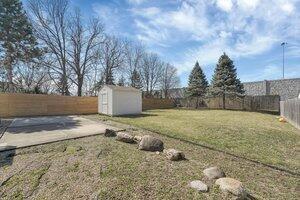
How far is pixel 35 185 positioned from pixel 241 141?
18.1ft

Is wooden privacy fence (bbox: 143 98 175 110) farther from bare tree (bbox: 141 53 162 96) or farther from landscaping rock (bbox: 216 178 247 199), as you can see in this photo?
landscaping rock (bbox: 216 178 247 199)

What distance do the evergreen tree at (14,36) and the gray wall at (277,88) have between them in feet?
72.4

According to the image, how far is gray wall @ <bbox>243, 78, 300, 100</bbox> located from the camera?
23.0 metres

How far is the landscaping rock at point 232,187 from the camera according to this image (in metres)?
3.03

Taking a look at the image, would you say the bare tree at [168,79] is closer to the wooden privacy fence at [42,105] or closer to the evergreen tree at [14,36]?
the wooden privacy fence at [42,105]

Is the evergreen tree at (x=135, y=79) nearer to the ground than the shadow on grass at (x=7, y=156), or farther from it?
farther from it

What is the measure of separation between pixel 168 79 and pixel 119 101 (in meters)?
21.6

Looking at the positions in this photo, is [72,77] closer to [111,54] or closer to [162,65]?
[111,54]

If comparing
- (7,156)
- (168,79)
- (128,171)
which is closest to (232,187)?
(128,171)

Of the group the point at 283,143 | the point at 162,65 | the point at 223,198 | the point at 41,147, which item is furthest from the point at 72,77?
the point at 223,198

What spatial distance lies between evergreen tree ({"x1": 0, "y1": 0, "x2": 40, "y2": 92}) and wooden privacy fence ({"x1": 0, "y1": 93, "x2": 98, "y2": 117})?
2217mm

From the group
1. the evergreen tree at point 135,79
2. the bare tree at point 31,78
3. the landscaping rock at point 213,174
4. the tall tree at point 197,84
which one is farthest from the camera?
the evergreen tree at point 135,79

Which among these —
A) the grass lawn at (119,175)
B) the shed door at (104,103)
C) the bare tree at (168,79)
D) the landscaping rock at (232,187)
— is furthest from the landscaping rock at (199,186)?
the bare tree at (168,79)

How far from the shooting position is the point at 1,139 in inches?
262
